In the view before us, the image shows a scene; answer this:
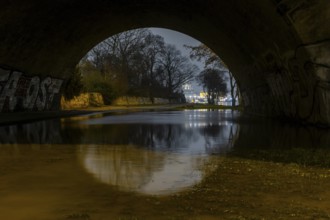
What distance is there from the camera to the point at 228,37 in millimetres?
23719

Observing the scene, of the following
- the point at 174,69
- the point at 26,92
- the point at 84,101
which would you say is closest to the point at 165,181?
the point at 26,92

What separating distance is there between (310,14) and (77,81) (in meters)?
33.3

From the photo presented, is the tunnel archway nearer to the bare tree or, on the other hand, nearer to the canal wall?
the canal wall

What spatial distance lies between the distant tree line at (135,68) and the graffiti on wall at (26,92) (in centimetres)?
1195

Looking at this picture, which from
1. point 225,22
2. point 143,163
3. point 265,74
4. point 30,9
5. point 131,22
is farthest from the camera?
point 131,22

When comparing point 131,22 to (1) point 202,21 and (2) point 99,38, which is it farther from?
(1) point 202,21

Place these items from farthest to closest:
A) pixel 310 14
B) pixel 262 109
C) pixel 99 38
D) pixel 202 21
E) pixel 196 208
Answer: pixel 99 38 → pixel 262 109 → pixel 202 21 → pixel 310 14 → pixel 196 208

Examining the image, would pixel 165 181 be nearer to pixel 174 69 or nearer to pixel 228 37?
pixel 228 37

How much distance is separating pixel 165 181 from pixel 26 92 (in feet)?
74.3

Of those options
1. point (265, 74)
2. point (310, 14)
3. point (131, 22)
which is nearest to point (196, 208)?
point (310, 14)

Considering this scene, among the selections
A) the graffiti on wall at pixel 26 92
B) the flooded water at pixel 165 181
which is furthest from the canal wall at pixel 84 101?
the flooded water at pixel 165 181

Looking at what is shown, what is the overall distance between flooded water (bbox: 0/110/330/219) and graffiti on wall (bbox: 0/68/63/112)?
13444 mm

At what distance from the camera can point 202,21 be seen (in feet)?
79.6

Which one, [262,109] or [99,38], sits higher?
[99,38]
